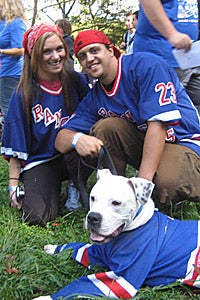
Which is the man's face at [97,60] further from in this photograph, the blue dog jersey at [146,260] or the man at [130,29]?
the man at [130,29]

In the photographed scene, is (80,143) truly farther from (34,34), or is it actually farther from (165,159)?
(34,34)

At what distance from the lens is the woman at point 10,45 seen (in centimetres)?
586

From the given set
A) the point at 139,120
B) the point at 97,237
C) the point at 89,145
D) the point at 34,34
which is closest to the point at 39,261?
the point at 97,237

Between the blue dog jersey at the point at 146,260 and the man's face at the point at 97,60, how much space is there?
1.08m

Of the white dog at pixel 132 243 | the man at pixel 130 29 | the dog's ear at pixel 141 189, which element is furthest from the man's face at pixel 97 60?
the man at pixel 130 29

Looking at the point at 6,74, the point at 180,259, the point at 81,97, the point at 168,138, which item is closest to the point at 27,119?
the point at 81,97

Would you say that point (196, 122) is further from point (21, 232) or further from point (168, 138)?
point (21, 232)

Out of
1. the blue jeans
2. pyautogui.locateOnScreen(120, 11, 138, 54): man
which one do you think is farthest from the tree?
the blue jeans

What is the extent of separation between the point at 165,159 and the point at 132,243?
988mm

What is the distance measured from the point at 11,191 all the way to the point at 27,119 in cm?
55

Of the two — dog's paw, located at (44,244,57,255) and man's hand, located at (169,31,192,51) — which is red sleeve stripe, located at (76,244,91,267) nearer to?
dog's paw, located at (44,244,57,255)

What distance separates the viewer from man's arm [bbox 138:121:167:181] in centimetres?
314

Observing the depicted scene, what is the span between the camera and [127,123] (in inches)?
138

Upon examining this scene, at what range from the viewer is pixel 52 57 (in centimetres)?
371
